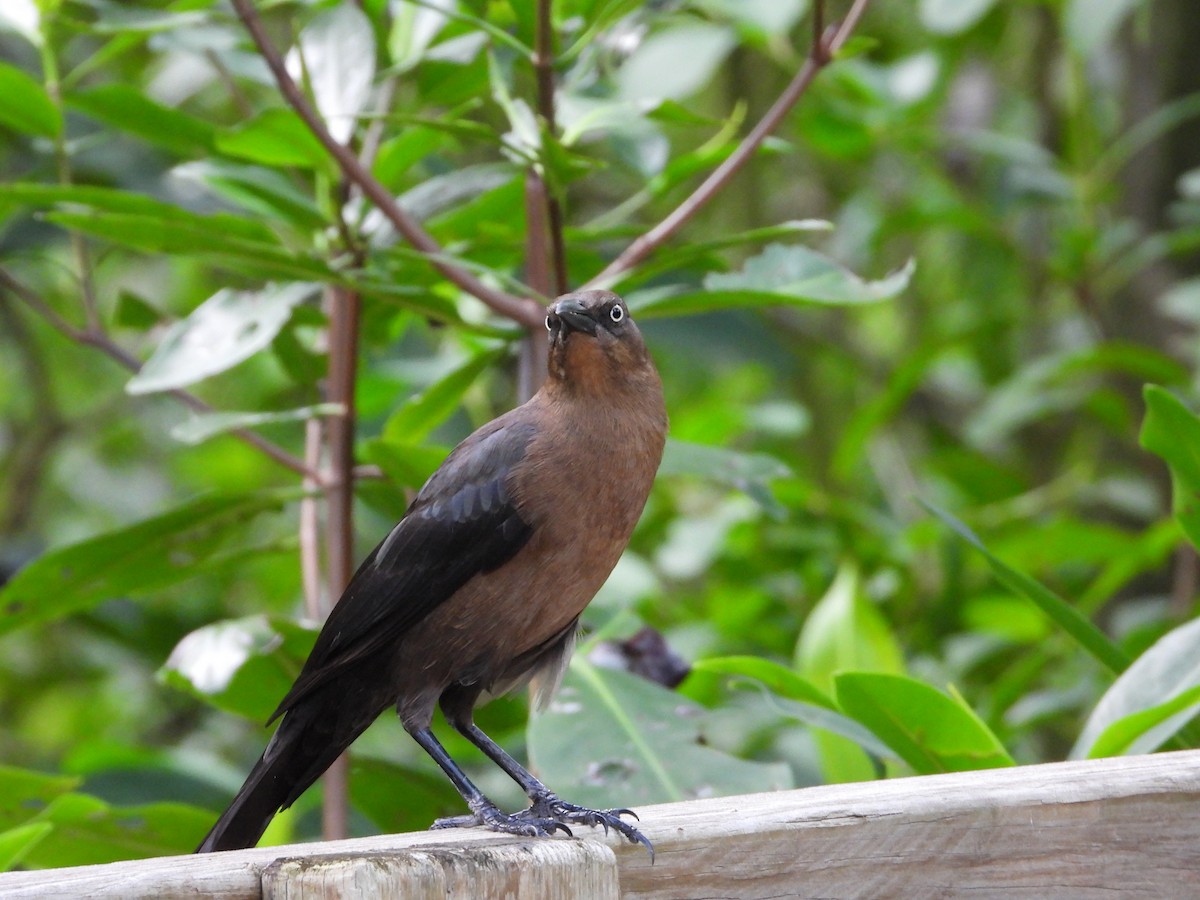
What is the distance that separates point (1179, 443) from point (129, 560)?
72.3 inches

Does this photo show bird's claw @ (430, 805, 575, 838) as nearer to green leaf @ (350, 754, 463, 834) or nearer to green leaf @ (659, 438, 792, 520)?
green leaf @ (659, 438, 792, 520)

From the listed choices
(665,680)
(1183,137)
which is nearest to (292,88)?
(665,680)

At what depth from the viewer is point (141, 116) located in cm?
270

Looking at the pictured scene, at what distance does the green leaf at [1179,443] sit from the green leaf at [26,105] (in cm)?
193

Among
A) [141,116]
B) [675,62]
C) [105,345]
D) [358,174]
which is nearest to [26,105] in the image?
[141,116]

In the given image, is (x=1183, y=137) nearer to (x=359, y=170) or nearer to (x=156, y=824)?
(x=359, y=170)

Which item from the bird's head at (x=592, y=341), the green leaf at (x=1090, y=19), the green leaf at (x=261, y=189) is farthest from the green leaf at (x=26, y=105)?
the green leaf at (x=1090, y=19)

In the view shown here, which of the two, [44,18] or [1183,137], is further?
[1183,137]

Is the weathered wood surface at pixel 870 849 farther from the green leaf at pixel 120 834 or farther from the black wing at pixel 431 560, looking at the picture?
the green leaf at pixel 120 834

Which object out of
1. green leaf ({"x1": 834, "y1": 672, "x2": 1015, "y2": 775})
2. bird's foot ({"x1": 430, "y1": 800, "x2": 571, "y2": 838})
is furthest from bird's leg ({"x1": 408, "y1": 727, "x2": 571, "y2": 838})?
green leaf ({"x1": 834, "y1": 672, "x2": 1015, "y2": 775})

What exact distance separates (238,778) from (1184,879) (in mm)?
2398

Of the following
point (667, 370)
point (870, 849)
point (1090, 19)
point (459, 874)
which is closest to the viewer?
point (459, 874)

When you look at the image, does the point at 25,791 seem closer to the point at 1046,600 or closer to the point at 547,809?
the point at 547,809

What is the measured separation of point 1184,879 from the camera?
1771mm
